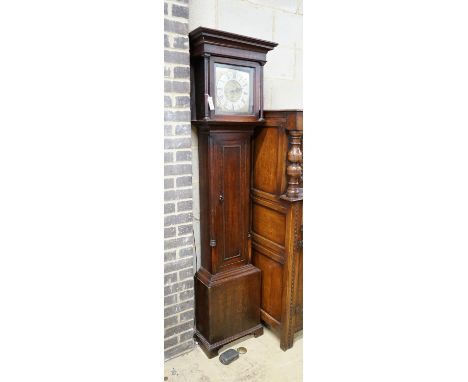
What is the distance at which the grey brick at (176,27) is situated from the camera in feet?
5.70

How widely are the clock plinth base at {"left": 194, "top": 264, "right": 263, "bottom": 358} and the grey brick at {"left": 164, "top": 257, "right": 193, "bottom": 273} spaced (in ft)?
0.48

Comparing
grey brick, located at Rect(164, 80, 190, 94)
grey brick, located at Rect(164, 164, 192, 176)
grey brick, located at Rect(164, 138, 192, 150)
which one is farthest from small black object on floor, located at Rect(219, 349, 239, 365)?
grey brick, located at Rect(164, 80, 190, 94)

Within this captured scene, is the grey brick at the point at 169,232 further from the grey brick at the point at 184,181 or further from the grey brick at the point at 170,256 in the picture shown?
the grey brick at the point at 184,181

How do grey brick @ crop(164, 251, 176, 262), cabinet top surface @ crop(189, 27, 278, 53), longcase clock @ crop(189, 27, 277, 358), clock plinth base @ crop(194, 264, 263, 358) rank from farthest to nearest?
clock plinth base @ crop(194, 264, 263, 358) → grey brick @ crop(164, 251, 176, 262) → longcase clock @ crop(189, 27, 277, 358) → cabinet top surface @ crop(189, 27, 278, 53)

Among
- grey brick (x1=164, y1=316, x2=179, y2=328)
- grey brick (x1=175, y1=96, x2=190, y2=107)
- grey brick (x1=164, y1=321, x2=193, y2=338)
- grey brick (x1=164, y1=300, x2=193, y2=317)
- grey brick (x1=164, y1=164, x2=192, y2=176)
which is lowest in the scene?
grey brick (x1=164, y1=321, x2=193, y2=338)

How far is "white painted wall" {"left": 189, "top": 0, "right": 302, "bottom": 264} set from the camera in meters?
2.01

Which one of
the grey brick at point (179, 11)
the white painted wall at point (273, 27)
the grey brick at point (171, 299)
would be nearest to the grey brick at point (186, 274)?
the grey brick at point (171, 299)

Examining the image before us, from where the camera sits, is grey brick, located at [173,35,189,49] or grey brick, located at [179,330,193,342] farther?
grey brick, located at [179,330,193,342]

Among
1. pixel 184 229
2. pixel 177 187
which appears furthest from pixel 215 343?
pixel 177 187

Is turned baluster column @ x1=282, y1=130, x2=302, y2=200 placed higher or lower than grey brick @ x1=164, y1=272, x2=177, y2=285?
higher

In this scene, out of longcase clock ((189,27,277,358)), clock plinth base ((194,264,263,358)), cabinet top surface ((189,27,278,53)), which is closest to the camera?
cabinet top surface ((189,27,278,53))

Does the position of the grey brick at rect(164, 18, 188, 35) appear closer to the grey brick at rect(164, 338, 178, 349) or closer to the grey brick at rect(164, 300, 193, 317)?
the grey brick at rect(164, 300, 193, 317)
